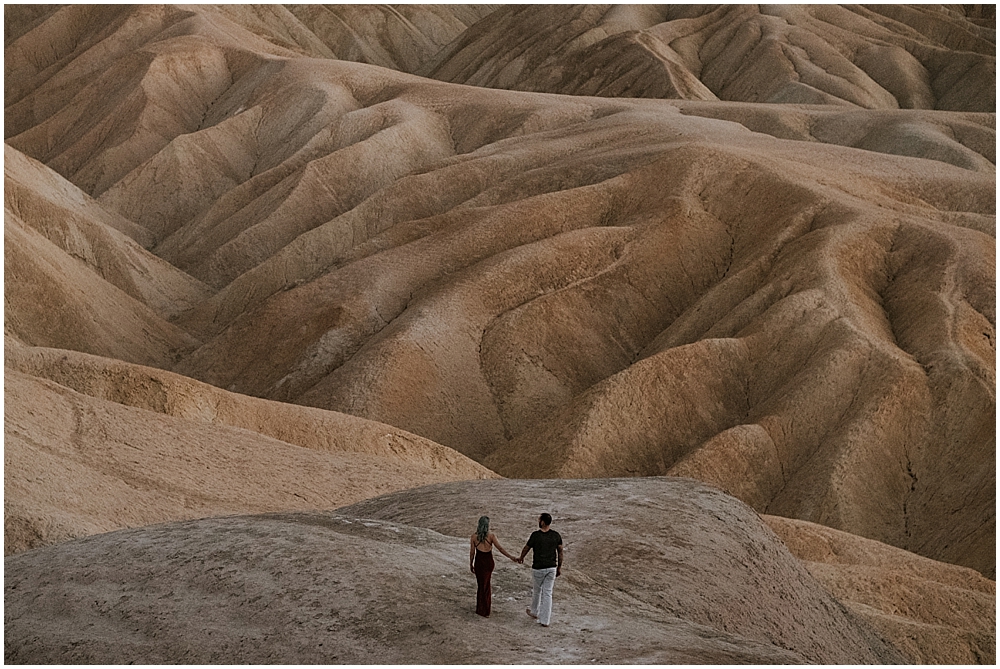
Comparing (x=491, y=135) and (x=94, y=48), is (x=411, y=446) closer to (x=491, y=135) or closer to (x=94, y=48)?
(x=491, y=135)

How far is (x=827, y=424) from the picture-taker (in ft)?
113

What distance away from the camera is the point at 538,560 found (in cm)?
1220

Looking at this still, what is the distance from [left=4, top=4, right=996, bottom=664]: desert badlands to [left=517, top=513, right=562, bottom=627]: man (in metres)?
0.25

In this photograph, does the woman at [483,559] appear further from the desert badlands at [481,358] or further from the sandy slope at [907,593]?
the sandy slope at [907,593]

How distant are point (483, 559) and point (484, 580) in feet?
0.92

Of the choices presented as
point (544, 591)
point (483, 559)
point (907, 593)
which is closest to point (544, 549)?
point (544, 591)

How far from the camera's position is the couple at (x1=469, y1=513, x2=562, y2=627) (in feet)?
40.0

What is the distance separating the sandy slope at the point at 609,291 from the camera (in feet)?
111

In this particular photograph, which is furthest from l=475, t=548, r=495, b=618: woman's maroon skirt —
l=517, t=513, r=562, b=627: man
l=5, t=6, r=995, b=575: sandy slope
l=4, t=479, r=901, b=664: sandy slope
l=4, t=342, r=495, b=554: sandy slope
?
l=5, t=6, r=995, b=575: sandy slope

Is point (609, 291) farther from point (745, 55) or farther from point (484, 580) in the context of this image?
point (745, 55)

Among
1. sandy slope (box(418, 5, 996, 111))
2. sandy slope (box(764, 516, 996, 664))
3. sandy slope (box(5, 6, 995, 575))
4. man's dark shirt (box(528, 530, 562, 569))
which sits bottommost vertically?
man's dark shirt (box(528, 530, 562, 569))

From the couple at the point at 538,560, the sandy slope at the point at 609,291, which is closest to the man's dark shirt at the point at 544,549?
the couple at the point at 538,560

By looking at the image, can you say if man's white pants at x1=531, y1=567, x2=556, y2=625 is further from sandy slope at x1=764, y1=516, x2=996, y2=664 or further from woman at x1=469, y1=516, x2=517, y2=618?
sandy slope at x1=764, y1=516, x2=996, y2=664

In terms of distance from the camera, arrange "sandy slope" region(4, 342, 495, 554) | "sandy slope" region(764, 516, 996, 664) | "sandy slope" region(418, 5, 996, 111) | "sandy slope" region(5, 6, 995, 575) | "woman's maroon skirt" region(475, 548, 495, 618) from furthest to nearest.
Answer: "sandy slope" region(418, 5, 996, 111) → "sandy slope" region(5, 6, 995, 575) → "sandy slope" region(4, 342, 495, 554) → "sandy slope" region(764, 516, 996, 664) → "woman's maroon skirt" region(475, 548, 495, 618)
